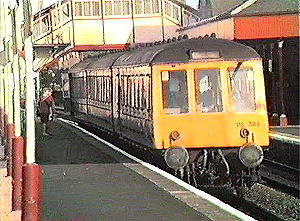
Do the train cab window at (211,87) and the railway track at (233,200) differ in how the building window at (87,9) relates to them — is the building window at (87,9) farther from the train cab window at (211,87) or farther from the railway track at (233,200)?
the train cab window at (211,87)

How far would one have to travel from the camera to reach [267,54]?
3550 cm

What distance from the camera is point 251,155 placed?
51.6 ft

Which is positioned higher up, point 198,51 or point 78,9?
point 78,9

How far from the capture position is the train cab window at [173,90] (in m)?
16.3

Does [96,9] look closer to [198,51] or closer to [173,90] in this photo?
[198,51]

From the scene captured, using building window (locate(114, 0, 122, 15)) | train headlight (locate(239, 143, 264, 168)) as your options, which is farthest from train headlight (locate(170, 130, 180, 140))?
building window (locate(114, 0, 122, 15))

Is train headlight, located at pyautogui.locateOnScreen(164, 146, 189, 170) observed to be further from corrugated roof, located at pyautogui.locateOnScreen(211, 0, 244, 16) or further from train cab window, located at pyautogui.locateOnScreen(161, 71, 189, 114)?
corrugated roof, located at pyautogui.locateOnScreen(211, 0, 244, 16)

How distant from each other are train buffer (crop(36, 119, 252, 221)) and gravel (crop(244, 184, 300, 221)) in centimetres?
171

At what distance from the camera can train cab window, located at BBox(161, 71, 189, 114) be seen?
16.3 meters

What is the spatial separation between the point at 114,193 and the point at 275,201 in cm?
368

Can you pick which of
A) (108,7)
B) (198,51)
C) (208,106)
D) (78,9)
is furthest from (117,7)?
(208,106)

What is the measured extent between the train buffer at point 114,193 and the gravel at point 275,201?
1.71m

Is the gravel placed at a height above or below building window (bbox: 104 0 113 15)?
below

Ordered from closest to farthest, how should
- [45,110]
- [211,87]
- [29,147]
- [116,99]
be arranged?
[29,147] → [211,87] → [116,99] → [45,110]
